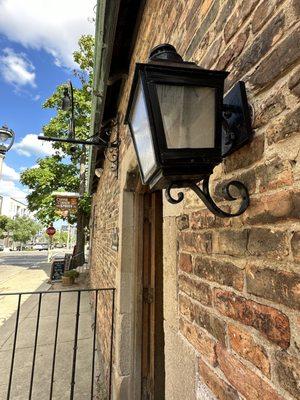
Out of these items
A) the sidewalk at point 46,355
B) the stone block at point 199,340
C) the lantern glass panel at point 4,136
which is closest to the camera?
the stone block at point 199,340

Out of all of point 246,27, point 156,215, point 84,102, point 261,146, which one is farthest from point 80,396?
point 84,102

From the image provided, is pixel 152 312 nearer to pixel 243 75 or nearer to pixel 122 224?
pixel 122 224

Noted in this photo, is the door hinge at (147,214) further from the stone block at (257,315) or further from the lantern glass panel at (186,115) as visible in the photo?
the lantern glass panel at (186,115)

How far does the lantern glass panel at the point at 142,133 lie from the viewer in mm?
891

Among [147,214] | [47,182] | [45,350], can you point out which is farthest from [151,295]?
[47,182]

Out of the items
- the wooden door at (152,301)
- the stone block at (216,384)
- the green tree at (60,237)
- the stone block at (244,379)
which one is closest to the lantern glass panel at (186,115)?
the stone block at (244,379)

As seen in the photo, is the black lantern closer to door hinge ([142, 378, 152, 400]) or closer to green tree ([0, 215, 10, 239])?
door hinge ([142, 378, 152, 400])

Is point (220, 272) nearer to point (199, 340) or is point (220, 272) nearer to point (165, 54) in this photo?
point (199, 340)

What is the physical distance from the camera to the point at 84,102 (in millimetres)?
13742

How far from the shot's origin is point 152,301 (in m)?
2.78

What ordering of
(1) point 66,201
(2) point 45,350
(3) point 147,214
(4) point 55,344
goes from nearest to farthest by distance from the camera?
(4) point 55,344 → (3) point 147,214 → (2) point 45,350 → (1) point 66,201

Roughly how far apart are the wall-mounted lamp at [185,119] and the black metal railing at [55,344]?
6.69 ft

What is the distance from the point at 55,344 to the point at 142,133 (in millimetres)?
2540

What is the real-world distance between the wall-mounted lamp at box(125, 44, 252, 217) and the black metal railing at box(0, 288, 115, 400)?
204 cm
